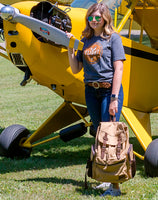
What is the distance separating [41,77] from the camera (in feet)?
16.2

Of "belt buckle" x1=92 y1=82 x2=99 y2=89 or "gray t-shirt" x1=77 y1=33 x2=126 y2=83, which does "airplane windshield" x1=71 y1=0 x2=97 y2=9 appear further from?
"belt buckle" x1=92 y1=82 x2=99 y2=89

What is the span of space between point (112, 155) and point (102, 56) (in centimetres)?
93

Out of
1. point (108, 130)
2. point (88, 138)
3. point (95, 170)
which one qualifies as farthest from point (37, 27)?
point (88, 138)

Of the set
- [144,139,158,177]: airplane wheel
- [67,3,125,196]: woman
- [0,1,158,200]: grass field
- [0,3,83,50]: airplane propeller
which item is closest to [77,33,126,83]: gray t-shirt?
[67,3,125,196]: woman

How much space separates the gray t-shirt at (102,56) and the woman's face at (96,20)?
106mm

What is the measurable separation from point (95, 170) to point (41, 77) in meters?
1.63

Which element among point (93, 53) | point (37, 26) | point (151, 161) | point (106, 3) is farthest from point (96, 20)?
point (151, 161)

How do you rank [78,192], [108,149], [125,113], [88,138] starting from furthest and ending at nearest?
[88,138], [125,113], [78,192], [108,149]

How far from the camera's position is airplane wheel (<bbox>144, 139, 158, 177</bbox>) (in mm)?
4695

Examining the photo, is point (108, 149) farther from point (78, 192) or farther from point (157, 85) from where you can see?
point (157, 85)

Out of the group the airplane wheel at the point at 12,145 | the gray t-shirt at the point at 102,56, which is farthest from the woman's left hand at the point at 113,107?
the airplane wheel at the point at 12,145

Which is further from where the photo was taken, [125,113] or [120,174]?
[125,113]

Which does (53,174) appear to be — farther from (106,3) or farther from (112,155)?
(106,3)

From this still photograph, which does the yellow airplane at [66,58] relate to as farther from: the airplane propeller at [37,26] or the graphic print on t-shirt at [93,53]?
the graphic print on t-shirt at [93,53]
